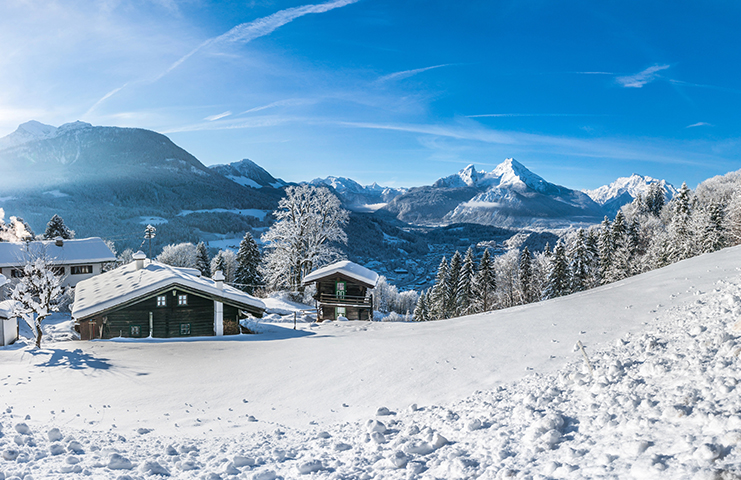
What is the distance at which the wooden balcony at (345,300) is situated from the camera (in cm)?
3018

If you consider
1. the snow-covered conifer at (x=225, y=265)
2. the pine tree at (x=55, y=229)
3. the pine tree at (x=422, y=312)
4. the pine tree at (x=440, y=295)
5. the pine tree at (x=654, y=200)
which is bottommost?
the pine tree at (x=422, y=312)

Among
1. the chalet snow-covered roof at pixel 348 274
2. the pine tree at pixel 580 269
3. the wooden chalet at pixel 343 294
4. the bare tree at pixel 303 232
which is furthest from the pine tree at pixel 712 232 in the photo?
the bare tree at pixel 303 232

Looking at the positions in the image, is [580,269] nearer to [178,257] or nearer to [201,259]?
[201,259]

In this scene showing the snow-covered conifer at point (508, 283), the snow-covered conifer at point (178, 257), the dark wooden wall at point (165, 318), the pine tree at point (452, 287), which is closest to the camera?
the dark wooden wall at point (165, 318)

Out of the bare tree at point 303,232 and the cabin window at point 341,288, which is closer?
the cabin window at point 341,288

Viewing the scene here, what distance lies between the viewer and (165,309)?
2289 centimetres

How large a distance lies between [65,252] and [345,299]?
42.9 meters

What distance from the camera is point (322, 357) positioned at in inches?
570

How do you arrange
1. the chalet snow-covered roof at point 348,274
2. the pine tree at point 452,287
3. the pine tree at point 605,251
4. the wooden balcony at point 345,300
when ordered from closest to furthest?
the chalet snow-covered roof at point 348,274 < the wooden balcony at point 345,300 < the pine tree at point 605,251 < the pine tree at point 452,287

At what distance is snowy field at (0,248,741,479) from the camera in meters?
5.53

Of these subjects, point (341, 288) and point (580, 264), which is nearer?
point (341, 288)

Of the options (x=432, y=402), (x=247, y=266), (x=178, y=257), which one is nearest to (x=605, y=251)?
(x=247, y=266)

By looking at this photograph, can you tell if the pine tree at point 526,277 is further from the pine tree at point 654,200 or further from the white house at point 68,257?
the pine tree at point 654,200

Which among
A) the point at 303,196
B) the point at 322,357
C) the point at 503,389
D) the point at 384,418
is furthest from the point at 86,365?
the point at 303,196
